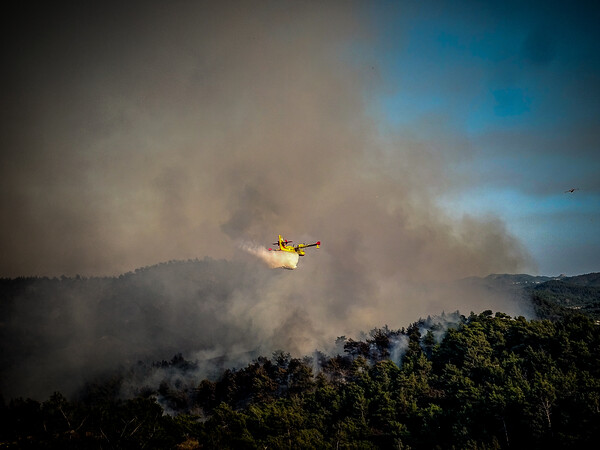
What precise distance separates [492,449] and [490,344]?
204 ft

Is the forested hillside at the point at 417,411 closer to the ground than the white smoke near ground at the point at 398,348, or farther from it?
closer to the ground

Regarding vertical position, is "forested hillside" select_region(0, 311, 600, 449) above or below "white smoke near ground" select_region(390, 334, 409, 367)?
below

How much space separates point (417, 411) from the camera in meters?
75.7

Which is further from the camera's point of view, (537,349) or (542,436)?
(537,349)

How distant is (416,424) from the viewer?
73.5 metres

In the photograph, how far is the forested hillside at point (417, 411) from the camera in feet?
177

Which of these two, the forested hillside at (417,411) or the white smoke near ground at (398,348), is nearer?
the forested hillside at (417,411)

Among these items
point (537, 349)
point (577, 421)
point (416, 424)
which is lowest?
point (416, 424)

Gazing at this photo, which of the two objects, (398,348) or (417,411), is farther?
(398,348)

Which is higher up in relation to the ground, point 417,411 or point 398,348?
point 398,348

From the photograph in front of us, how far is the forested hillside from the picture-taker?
5409cm

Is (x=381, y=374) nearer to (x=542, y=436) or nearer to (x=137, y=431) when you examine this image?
(x=542, y=436)

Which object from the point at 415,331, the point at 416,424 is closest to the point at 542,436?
the point at 416,424

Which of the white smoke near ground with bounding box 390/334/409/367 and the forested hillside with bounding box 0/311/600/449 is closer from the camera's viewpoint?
the forested hillside with bounding box 0/311/600/449
